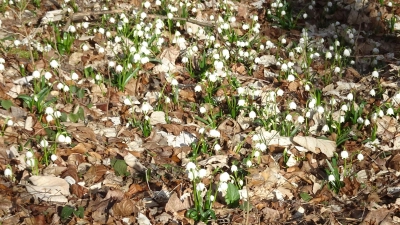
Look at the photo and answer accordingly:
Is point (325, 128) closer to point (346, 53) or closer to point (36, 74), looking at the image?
point (346, 53)

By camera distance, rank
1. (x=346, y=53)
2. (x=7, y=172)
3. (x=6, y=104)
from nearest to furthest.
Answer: (x=7, y=172) → (x=6, y=104) → (x=346, y=53)

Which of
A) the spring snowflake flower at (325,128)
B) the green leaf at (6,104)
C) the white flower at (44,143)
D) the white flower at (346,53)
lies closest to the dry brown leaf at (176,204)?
the white flower at (44,143)

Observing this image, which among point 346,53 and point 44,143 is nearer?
point 44,143

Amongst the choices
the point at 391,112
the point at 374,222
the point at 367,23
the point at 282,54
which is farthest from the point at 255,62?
the point at 374,222

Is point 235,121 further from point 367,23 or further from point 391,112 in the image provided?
point 367,23

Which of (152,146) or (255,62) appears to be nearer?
(152,146)

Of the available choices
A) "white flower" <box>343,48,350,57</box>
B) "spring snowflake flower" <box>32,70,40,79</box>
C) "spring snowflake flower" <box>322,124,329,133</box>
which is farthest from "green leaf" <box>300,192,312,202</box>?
"spring snowflake flower" <box>32,70,40,79</box>

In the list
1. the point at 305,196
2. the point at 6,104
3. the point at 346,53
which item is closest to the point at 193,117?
the point at 305,196

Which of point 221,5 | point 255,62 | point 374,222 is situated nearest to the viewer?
point 374,222

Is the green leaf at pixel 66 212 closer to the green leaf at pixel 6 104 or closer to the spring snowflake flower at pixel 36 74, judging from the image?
the green leaf at pixel 6 104
